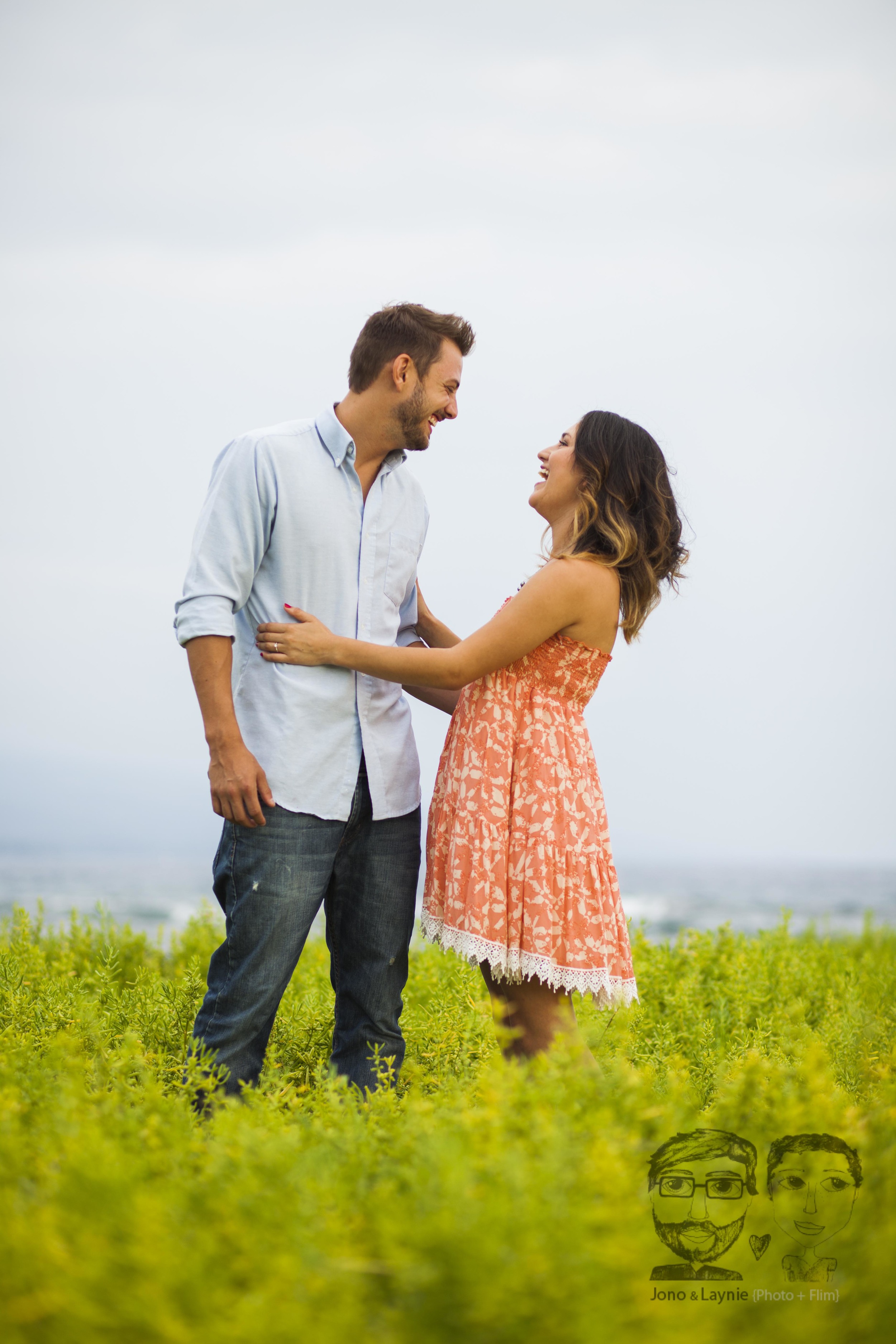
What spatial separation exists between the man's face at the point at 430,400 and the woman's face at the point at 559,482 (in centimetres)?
44

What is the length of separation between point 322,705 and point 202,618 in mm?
504

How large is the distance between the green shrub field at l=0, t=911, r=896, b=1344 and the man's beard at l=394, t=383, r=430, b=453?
7.27 ft

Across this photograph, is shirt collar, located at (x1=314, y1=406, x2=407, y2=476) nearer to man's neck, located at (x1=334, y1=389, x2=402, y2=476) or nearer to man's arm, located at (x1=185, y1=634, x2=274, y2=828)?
man's neck, located at (x1=334, y1=389, x2=402, y2=476)

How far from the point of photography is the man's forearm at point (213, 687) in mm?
3318

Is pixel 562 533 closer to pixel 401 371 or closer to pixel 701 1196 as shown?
pixel 401 371

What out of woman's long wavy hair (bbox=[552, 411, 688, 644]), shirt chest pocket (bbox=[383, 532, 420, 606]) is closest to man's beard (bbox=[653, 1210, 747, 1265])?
woman's long wavy hair (bbox=[552, 411, 688, 644])

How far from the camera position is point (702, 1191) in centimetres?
217

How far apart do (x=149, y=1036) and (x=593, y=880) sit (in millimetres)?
2014

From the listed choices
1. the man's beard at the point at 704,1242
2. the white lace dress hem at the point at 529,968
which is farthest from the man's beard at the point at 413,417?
the man's beard at the point at 704,1242

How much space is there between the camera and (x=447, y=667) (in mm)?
3406

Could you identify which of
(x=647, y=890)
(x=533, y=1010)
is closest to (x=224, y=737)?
(x=533, y=1010)

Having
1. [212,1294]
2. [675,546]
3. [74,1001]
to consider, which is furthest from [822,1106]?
[74,1001]

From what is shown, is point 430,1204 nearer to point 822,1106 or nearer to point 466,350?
point 822,1106

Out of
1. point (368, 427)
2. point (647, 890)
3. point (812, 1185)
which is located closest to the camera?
point (812, 1185)
